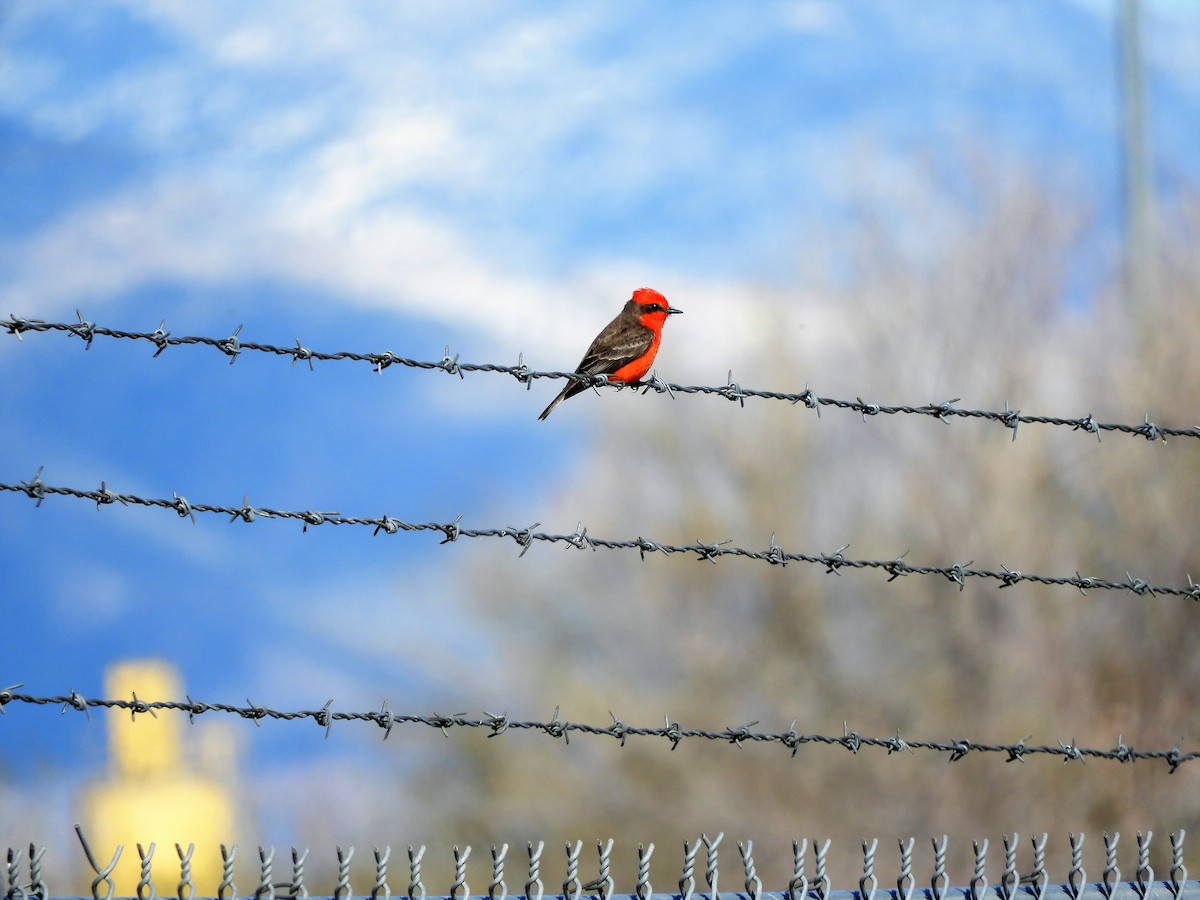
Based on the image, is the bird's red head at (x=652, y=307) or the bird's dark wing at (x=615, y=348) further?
the bird's red head at (x=652, y=307)

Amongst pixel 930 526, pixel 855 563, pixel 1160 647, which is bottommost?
pixel 855 563

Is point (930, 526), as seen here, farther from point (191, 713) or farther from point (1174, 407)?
point (191, 713)

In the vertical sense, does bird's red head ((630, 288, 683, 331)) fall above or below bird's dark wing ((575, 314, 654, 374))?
above

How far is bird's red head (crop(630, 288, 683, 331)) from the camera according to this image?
8.44 meters

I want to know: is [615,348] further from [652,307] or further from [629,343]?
[652,307]

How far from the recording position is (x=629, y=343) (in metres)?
7.97

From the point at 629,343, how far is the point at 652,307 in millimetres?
642

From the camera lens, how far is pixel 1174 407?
737 inches

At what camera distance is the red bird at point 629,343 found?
7.77 m

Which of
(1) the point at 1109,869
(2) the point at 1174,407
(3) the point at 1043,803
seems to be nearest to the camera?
(1) the point at 1109,869

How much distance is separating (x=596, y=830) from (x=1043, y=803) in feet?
19.7

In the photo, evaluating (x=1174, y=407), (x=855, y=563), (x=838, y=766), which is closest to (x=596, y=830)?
(x=838, y=766)

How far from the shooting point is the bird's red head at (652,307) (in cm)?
844

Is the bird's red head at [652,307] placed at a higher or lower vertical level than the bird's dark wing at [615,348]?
higher
